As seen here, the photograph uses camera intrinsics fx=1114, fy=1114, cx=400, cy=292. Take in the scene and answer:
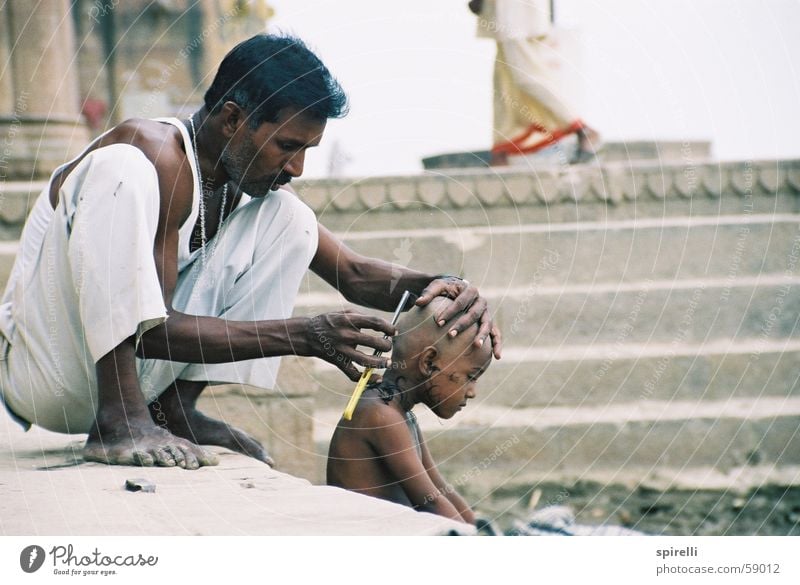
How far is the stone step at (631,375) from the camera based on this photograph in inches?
188

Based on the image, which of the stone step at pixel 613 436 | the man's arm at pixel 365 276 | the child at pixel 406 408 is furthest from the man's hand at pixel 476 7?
the child at pixel 406 408

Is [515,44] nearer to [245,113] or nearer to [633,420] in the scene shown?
[633,420]

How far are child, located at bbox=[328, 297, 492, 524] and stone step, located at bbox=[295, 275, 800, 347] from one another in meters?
2.06

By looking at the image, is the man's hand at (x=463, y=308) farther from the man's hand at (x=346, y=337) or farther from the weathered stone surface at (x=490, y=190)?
the weathered stone surface at (x=490, y=190)

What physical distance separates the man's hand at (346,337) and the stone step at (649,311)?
2.13 m

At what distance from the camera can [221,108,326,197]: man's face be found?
9.00ft

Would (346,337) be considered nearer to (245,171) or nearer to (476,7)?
(245,171)

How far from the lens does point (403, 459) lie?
2584 mm

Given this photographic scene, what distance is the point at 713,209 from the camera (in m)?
5.20

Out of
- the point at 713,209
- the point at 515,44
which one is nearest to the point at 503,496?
the point at 713,209

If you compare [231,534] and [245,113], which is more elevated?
[245,113]

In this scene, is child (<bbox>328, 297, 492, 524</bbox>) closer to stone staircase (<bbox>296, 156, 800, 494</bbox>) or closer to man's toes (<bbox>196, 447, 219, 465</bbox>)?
man's toes (<bbox>196, 447, 219, 465</bbox>)
